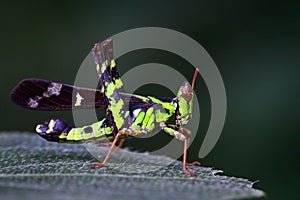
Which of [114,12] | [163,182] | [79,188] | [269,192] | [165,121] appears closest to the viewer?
[79,188]

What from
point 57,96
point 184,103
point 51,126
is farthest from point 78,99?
point 184,103

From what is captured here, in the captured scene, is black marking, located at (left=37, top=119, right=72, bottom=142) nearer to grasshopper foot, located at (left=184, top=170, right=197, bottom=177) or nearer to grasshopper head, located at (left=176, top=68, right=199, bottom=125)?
grasshopper head, located at (left=176, top=68, right=199, bottom=125)

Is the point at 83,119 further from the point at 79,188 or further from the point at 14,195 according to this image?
the point at 14,195

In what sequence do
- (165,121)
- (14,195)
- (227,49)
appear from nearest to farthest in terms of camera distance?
(14,195)
(165,121)
(227,49)

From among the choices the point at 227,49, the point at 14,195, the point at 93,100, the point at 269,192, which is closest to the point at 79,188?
the point at 14,195

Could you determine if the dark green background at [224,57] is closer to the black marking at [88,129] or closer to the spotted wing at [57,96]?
the spotted wing at [57,96]

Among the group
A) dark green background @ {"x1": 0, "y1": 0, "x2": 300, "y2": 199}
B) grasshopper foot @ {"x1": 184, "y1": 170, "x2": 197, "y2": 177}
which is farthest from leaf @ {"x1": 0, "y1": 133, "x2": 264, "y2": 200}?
dark green background @ {"x1": 0, "y1": 0, "x2": 300, "y2": 199}
